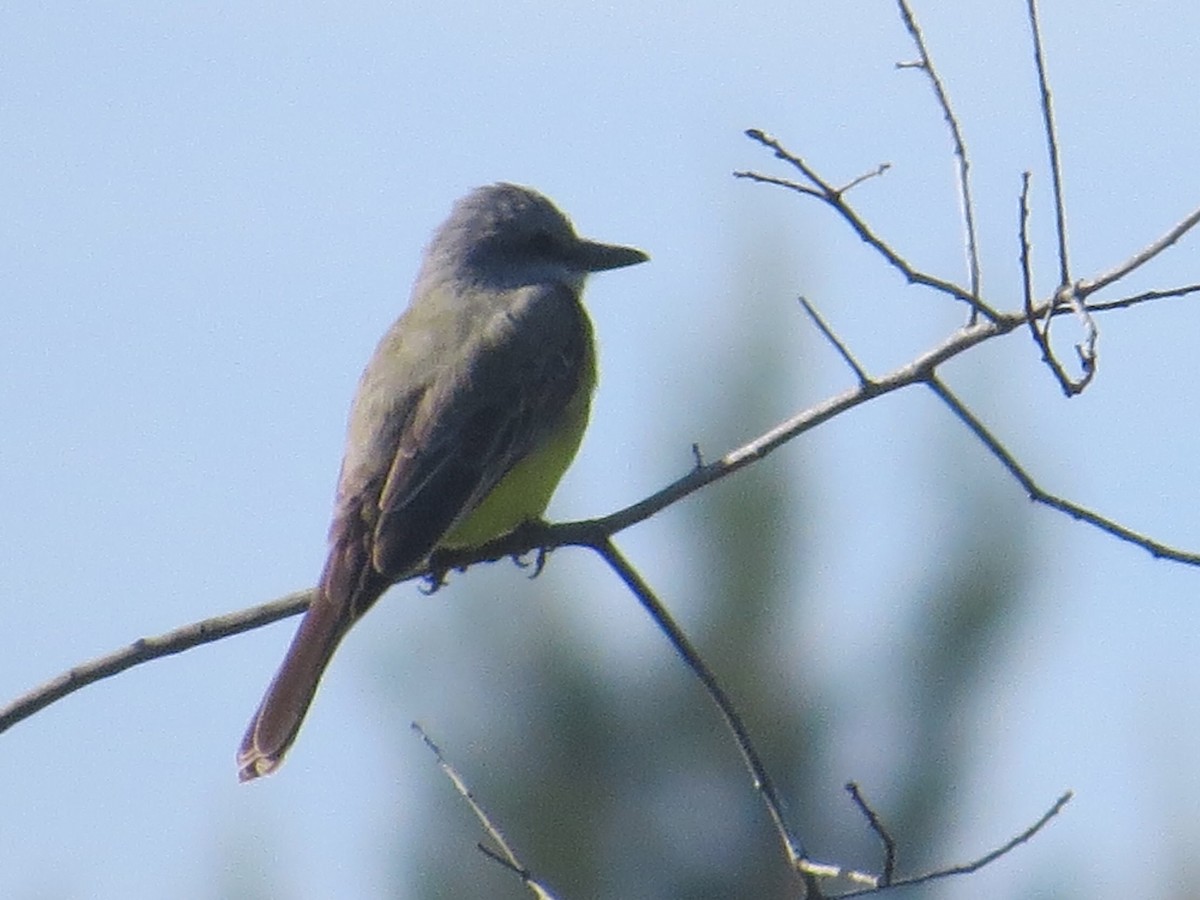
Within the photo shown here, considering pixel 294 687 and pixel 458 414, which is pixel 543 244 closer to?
pixel 458 414

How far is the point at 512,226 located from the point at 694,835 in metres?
6.46

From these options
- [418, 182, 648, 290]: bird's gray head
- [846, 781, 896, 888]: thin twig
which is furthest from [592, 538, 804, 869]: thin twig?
[418, 182, 648, 290]: bird's gray head

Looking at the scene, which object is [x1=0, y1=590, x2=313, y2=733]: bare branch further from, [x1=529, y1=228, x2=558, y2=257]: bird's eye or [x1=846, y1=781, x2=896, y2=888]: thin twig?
[x1=529, y1=228, x2=558, y2=257]: bird's eye

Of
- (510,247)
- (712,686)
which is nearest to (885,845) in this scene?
(712,686)

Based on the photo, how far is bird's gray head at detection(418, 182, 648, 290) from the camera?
6934mm

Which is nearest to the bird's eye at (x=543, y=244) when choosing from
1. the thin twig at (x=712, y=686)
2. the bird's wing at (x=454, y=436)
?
the bird's wing at (x=454, y=436)

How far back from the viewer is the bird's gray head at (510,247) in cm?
693

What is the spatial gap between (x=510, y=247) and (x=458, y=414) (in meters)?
1.07

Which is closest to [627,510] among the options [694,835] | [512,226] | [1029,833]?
[1029,833]

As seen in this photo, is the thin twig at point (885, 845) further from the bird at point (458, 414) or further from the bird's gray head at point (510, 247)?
the bird's gray head at point (510, 247)

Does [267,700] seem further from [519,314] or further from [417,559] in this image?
[519,314]

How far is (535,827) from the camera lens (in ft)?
42.6

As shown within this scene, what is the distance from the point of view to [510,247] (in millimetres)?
7020

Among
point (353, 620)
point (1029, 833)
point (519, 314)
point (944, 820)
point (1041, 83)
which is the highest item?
point (1041, 83)
